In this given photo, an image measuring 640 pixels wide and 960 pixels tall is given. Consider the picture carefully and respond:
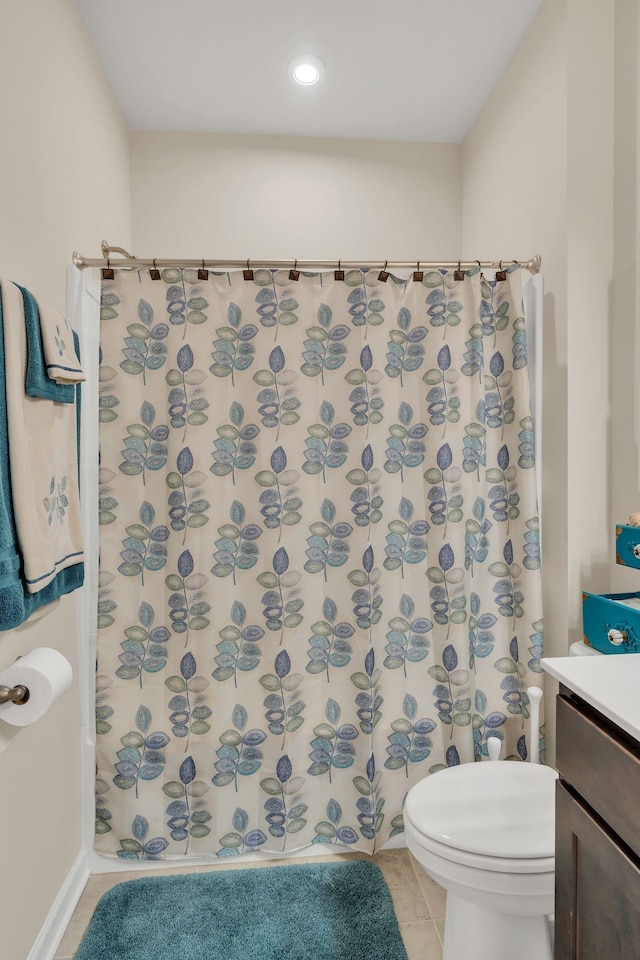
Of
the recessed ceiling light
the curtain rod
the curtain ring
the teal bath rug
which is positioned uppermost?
the recessed ceiling light

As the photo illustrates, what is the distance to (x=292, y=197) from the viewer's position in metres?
2.54

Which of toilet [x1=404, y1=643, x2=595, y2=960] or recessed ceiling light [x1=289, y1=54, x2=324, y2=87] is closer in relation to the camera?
toilet [x1=404, y1=643, x2=595, y2=960]

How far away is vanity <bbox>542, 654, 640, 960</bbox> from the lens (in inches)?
33.2

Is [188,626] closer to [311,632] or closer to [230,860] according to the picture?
[311,632]

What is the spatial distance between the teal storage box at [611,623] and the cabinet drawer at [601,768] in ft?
1.43

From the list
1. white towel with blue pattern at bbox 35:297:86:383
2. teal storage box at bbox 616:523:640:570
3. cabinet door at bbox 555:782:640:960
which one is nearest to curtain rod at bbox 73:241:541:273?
white towel with blue pattern at bbox 35:297:86:383

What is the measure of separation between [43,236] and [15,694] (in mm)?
1160

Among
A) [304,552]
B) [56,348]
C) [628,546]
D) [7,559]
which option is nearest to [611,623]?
[628,546]

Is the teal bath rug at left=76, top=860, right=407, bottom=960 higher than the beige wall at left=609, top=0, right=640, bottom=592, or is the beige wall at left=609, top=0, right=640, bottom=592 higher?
the beige wall at left=609, top=0, right=640, bottom=592

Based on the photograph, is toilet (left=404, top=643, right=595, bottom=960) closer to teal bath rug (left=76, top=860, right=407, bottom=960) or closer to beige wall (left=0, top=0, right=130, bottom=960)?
teal bath rug (left=76, top=860, right=407, bottom=960)

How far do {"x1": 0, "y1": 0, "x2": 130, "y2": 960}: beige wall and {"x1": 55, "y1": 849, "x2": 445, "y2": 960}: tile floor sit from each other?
0.13m

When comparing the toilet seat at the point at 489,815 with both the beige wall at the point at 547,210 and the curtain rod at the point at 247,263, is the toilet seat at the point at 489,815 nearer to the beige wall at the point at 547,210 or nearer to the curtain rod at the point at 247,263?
the beige wall at the point at 547,210

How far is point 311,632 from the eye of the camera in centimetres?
186

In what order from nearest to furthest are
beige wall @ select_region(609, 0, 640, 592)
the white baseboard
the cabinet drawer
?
1. the cabinet drawer
2. the white baseboard
3. beige wall @ select_region(609, 0, 640, 592)
